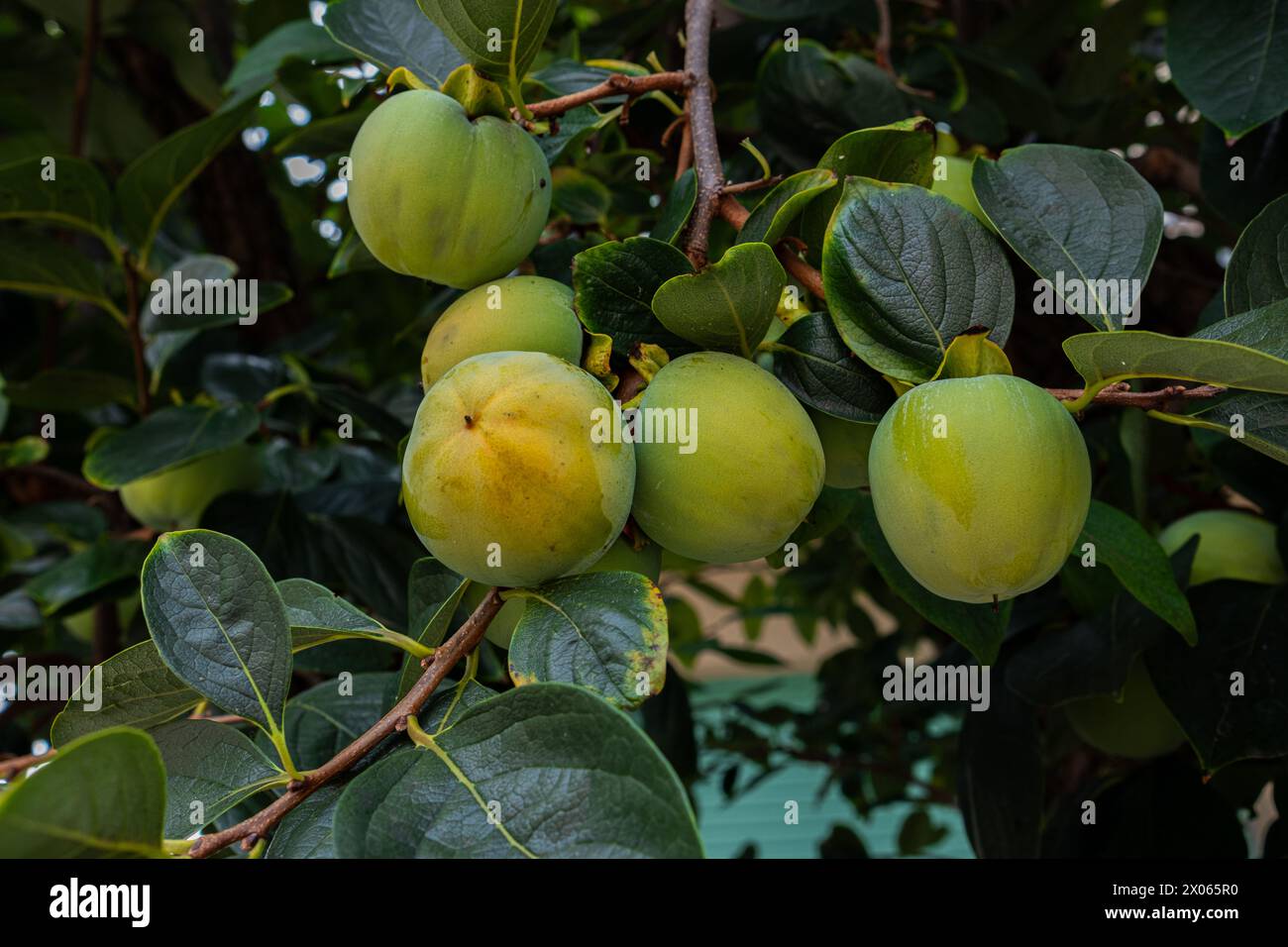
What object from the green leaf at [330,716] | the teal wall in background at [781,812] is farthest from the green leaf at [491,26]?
the teal wall in background at [781,812]

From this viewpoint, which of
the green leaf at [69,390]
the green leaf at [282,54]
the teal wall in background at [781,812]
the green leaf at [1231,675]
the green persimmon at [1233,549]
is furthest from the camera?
the teal wall in background at [781,812]

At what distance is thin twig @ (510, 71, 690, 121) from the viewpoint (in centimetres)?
57

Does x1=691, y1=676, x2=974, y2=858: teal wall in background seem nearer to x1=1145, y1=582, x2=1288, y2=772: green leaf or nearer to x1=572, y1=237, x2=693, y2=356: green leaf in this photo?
x1=1145, y1=582, x2=1288, y2=772: green leaf

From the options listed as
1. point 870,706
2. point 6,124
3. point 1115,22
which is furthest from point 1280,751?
point 6,124

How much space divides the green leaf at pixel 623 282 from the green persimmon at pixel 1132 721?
52 cm

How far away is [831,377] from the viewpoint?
522 millimetres

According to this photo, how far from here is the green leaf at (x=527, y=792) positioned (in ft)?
1.21

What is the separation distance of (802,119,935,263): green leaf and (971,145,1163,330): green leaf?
0.11 ft

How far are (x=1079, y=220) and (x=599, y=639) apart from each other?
35 centimetres

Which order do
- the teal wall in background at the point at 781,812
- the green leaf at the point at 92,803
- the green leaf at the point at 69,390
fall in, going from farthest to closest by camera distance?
the teal wall in background at the point at 781,812
the green leaf at the point at 69,390
the green leaf at the point at 92,803

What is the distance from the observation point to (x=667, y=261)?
51cm

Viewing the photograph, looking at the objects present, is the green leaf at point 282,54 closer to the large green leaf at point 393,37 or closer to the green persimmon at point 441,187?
the large green leaf at point 393,37
